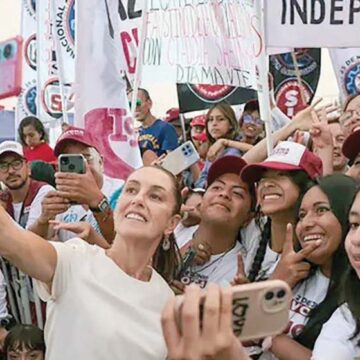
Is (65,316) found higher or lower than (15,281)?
higher

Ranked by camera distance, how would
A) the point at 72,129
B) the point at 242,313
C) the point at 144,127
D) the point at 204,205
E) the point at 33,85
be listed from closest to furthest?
the point at 242,313 < the point at 204,205 < the point at 72,129 < the point at 144,127 < the point at 33,85

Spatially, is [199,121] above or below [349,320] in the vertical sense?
above

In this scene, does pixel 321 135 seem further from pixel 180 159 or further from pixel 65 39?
pixel 65 39

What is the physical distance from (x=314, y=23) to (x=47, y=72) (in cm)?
414

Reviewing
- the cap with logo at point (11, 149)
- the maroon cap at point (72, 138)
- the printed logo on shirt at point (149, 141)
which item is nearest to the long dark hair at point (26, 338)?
the maroon cap at point (72, 138)

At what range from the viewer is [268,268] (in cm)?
298

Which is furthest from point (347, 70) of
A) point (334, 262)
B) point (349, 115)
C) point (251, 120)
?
point (334, 262)

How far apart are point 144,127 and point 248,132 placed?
38.9 inches

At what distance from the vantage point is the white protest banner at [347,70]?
5625 millimetres

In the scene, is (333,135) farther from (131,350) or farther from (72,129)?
(131,350)

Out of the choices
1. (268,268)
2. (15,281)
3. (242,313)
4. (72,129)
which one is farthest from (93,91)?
(242,313)

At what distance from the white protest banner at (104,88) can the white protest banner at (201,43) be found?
309mm

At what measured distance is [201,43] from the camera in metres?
4.83

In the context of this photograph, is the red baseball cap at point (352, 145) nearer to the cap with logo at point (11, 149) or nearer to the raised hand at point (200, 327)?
the cap with logo at point (11, 149)
